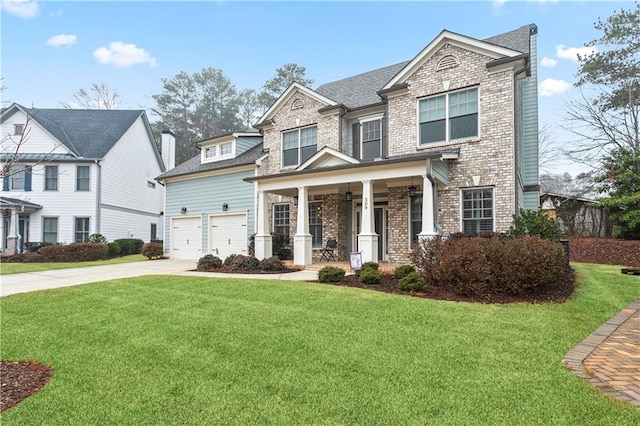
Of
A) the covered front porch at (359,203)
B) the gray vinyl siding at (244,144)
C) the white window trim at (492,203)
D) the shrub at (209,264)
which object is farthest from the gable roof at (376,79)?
the shrub at (209,264)

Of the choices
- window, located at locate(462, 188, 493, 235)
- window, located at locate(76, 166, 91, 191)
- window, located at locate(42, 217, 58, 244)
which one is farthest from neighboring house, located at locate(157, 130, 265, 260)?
window, located at locate(462, 188, 493, 235)

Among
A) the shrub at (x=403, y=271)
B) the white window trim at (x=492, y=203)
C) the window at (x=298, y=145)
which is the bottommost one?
the shrub at (x=403, y=271)

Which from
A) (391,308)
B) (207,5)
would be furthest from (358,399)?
(207,5)

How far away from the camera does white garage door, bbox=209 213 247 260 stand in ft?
52.3

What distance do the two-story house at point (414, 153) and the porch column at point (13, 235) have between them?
48.4 ft

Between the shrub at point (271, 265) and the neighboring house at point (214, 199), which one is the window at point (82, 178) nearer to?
the neighboring house at point (214, 199)

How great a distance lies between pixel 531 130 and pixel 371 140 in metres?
5.69

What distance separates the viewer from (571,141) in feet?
76.5

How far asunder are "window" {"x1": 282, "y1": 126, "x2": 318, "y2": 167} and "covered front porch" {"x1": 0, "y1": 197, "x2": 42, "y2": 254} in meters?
14.8

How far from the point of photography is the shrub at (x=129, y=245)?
20.9 metres

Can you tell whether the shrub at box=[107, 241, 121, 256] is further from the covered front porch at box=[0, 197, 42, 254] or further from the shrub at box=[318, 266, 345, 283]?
the shrub at box=[318, 266, 345, 283]

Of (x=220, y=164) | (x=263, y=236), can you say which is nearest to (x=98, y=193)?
(x=220, y=164)

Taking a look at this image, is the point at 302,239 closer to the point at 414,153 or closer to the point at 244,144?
the point at 414,153

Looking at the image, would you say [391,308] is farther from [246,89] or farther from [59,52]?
[246,89]
